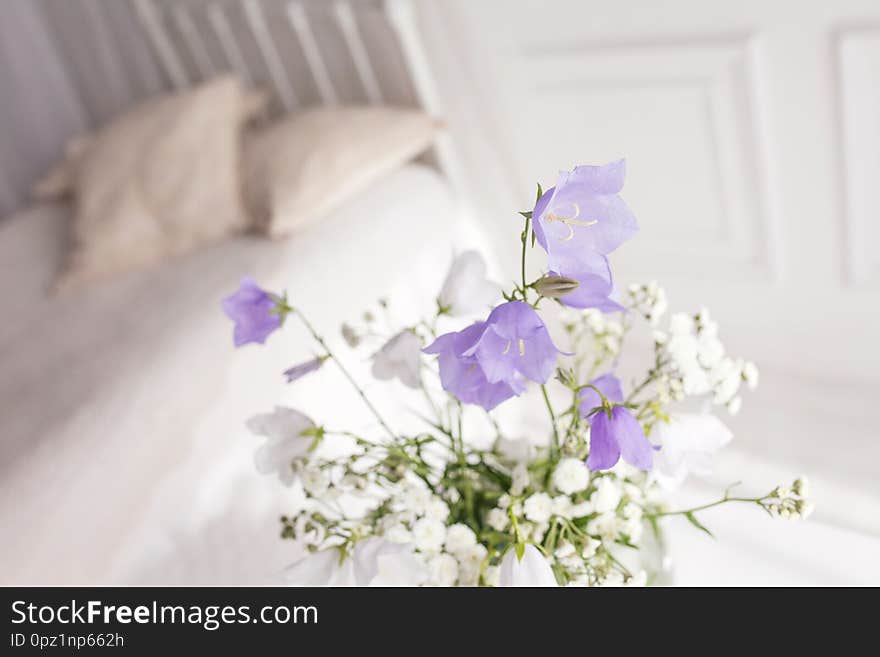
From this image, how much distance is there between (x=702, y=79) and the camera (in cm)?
150

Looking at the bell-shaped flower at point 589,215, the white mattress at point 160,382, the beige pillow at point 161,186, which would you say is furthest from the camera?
the beige pillow at point 161,186

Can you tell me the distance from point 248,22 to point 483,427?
1119 mm

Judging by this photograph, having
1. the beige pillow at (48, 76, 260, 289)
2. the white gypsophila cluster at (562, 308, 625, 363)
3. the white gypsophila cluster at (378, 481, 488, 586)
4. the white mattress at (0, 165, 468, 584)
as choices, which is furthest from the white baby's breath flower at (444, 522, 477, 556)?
the beige pillow at (48, 76, 260, 289)

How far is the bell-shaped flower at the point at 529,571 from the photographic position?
2.15 ft

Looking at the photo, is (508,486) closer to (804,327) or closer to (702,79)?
(702,79)

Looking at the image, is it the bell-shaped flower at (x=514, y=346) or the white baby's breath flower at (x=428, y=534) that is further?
the white baby's breath flower at (x=428, y=534)

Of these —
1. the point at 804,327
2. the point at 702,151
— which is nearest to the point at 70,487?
the point at 702,151

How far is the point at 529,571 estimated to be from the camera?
25.8 inches

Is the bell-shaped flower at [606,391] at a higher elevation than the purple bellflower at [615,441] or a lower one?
lower

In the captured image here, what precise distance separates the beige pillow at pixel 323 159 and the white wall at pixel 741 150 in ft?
0.53

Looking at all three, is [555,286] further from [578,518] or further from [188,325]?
[188,325]

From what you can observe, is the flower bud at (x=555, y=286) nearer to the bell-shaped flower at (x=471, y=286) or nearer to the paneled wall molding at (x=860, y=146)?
the bell-shaped flower at (x=471, y=286)

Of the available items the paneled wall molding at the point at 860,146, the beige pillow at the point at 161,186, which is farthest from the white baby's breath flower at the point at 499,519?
the beige pillow at the point at 161,186

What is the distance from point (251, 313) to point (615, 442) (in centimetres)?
34
